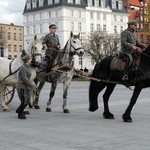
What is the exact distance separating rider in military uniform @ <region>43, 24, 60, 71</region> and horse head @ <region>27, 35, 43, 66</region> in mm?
538

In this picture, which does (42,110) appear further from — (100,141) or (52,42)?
(100,141)

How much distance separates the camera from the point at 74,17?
100812 millimetres

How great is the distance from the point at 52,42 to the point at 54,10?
87.1m

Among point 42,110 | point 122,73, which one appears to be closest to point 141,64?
point 122,73

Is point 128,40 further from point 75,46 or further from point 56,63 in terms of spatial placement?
point 56,63

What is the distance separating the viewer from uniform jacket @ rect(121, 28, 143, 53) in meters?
11.3

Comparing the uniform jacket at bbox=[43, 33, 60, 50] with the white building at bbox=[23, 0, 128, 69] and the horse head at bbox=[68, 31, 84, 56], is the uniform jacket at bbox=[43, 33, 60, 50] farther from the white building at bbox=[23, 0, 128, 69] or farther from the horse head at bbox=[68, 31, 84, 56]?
the white building at bbox=[23, 0, 128, 69]

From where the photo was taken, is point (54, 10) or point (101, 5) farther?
point (101, 5)

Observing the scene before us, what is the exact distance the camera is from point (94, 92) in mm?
12156

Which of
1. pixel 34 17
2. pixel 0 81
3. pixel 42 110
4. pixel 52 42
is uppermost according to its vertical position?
pixel 34 17

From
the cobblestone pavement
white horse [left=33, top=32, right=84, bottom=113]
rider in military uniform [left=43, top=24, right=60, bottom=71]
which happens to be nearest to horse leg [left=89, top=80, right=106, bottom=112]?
the cobblestone pavement

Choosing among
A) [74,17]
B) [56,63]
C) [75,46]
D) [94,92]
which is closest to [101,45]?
[74,17]

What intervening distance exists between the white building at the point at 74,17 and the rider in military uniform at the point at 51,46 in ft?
266

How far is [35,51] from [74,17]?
3482 inches
